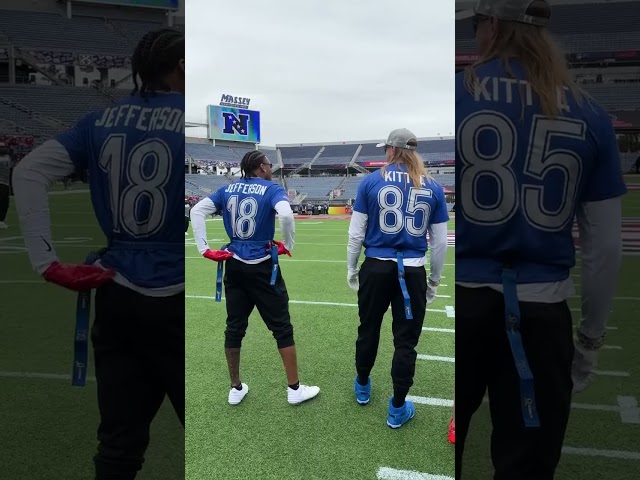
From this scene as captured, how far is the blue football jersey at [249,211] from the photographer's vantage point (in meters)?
1.58

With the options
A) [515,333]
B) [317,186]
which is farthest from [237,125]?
[317,186]

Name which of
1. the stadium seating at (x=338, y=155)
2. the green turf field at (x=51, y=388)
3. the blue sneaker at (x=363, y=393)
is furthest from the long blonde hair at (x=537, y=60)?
the stadium seating at (x=338, y=155)

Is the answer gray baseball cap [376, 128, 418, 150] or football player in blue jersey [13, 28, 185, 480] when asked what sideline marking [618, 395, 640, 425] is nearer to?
gray baseball cap [376, 128, 418, 150]

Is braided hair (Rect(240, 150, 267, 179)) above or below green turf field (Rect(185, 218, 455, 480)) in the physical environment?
above

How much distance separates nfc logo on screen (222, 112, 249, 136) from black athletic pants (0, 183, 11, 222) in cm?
67

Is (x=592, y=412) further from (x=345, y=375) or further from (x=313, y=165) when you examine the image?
(x=313, y=165)

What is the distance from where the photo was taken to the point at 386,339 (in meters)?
2.64

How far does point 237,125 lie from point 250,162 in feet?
0.43

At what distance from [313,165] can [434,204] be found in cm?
1270

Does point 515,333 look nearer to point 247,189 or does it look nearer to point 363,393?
point 247,189

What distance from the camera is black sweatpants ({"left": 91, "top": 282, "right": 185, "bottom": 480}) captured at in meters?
0.82

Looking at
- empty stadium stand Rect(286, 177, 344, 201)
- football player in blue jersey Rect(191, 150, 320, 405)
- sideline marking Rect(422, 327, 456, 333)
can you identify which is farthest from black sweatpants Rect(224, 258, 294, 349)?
empty stadium stand Rect(286, 177, 344, 201)

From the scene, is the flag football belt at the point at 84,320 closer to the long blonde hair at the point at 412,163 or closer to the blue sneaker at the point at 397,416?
the long blonde hair at the point at 412,163

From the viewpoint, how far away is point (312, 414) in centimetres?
172
